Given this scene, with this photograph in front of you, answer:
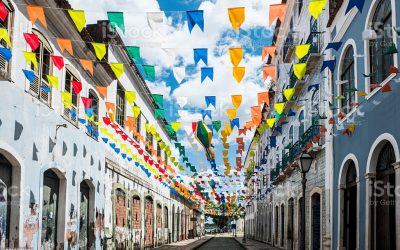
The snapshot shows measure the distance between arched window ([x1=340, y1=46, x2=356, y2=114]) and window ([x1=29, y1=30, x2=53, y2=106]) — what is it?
305 inches

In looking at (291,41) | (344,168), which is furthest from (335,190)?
(291,41)

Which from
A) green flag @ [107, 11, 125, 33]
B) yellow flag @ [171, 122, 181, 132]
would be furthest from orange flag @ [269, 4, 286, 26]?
yellow flag @ [171, 122, 181, 132]

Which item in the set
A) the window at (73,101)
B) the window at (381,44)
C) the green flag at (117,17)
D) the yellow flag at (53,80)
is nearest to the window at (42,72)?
the yellow flag at (53,80)

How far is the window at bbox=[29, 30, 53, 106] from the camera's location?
12.0 m

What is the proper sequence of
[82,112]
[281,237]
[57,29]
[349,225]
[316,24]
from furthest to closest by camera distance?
[281,237]
[316,24]
[82,112]
[349,225]
[57,29]

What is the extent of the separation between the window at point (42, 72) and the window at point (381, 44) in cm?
767

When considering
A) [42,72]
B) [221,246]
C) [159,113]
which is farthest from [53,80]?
[221,246]

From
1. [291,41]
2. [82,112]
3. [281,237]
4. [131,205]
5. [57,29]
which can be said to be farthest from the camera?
[281,237]

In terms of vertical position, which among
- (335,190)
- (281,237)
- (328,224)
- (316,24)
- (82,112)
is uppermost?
(316,24)

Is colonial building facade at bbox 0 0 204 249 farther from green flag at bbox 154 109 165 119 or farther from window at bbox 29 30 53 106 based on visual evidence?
green flag at bbox 154 109 165 119

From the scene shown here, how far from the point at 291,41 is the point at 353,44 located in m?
10.5

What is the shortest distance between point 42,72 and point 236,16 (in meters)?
5.85

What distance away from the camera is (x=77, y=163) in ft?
48.5

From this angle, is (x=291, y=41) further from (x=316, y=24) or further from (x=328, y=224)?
(x=328, y=224)
